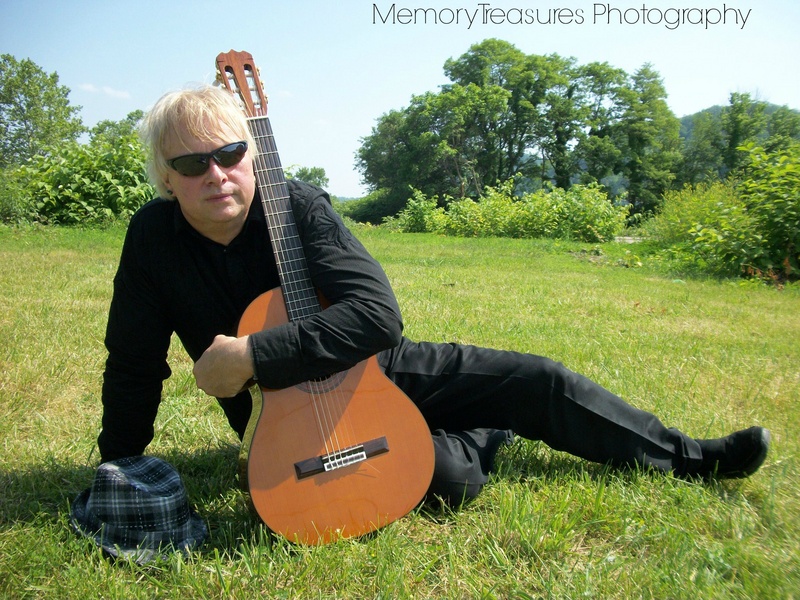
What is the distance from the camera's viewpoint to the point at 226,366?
1.92 meters

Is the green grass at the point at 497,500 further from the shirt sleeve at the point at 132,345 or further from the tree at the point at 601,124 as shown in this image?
the tree at the point at 601,124

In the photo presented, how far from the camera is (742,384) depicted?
11.9 ft

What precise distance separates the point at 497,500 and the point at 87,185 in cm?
1183

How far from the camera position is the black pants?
7.51 ft

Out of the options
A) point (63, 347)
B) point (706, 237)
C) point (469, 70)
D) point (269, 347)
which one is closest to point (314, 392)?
point (269, 347)

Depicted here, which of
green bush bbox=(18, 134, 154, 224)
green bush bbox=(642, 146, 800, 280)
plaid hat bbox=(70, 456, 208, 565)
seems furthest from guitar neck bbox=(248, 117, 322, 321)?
green bush bbox=(18, 134, 154, 224)

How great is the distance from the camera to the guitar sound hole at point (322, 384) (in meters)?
2.06

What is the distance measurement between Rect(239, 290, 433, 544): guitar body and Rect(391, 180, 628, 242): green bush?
1332 cm

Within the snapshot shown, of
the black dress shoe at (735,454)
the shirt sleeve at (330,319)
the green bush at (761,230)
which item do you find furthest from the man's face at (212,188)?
the green bush at (761,230)

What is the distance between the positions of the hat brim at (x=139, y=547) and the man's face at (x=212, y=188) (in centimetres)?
101

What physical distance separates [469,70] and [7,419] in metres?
51.8

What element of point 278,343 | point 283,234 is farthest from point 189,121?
point 278,343

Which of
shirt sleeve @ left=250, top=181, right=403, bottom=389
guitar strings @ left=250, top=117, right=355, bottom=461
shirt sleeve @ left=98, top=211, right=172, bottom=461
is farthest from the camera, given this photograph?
shirt sleeve @ left=98, top=211, right=172, bottom=461

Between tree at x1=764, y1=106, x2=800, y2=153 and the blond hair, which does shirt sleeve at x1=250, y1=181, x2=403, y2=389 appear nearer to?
the blond hair
